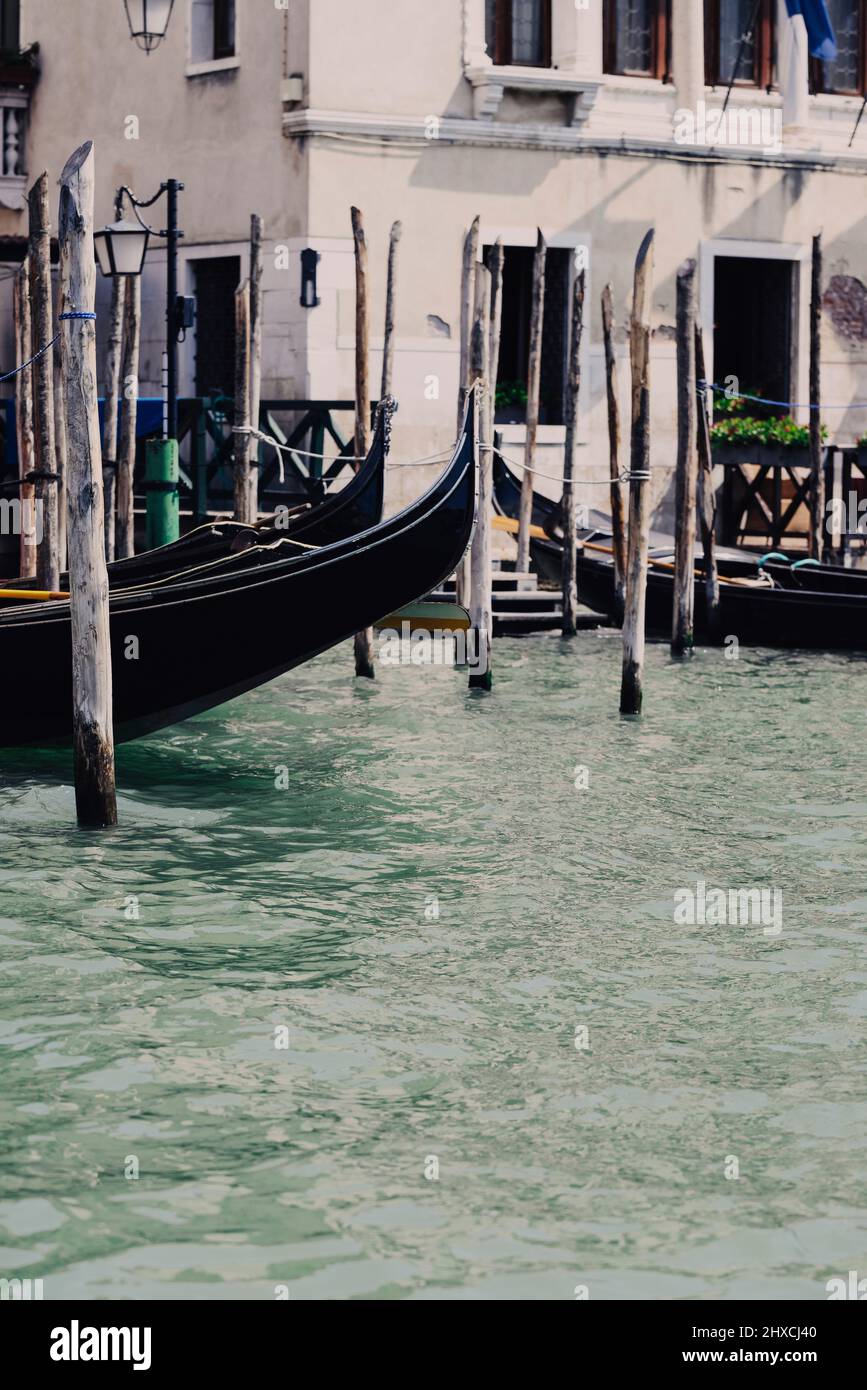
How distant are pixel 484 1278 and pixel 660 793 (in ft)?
12.9

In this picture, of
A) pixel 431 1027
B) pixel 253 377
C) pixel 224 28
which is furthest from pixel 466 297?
pixel 431 1027

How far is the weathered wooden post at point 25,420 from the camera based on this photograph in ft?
31.3

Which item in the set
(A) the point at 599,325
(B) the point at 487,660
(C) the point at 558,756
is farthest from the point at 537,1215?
(A) the point at 599,325

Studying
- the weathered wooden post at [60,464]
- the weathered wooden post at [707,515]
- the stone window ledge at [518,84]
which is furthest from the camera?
the stone window ledge at [518,84]

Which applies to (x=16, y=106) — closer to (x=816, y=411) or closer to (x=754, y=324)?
(x=754, y=324)

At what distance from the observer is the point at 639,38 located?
13250 mm

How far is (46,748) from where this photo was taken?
24.1 ft

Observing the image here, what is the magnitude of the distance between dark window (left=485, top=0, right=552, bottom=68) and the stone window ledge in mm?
233

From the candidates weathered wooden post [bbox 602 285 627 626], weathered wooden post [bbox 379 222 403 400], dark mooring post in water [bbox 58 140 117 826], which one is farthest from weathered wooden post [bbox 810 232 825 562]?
dark mooring post in water [bbox 58 140 117 826]

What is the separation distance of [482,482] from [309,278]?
3937mm

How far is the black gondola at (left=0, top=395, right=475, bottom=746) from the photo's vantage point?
23.2 ft

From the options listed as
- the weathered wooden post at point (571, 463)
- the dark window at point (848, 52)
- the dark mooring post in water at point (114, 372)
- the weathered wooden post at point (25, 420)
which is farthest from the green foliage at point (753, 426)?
the weathered wooden post at point (25, 420)

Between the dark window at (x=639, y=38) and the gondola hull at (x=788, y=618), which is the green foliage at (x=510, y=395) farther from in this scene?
the gondola hull at (x=788, y=618)

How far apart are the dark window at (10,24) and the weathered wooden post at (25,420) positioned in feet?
14.1
